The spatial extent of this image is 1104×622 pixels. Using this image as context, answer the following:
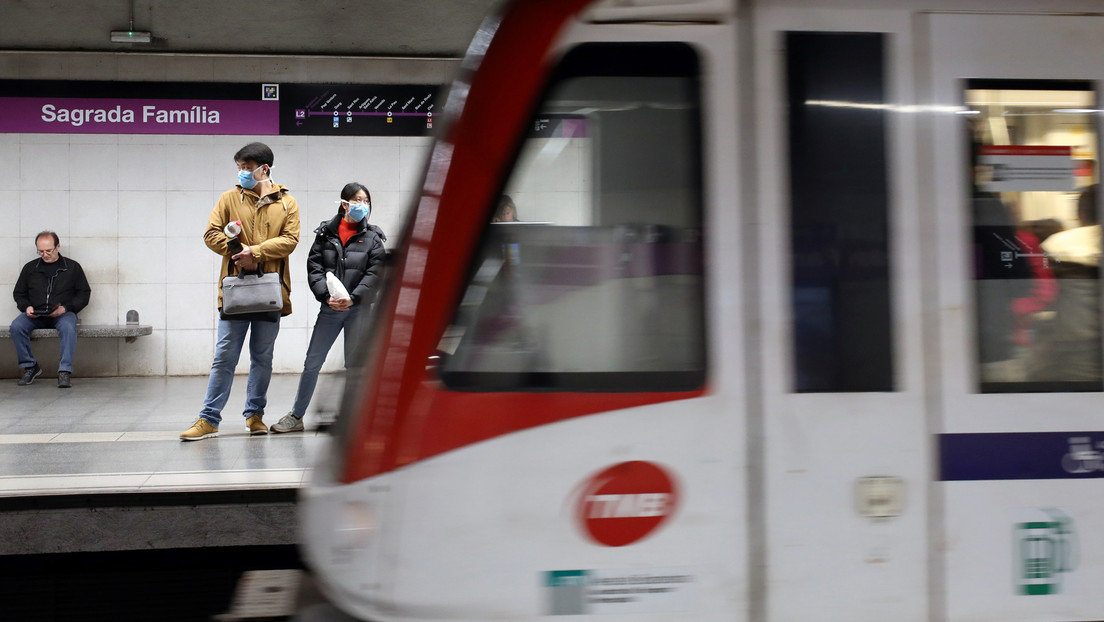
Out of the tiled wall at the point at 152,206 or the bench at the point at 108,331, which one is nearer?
the bench at the point at 108,331

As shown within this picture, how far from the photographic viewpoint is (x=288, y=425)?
6441 mm

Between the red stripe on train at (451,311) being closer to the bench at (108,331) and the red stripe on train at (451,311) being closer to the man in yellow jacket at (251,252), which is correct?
the man in yellow jacket at (251,252)

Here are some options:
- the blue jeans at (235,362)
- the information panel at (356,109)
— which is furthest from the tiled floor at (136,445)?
the information panel at (356,109)

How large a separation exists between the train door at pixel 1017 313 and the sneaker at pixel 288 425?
5.05 metres

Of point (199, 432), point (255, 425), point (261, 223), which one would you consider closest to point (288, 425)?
point (255, 425)

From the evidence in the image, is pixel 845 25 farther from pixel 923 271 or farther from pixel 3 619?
pixel 3 619

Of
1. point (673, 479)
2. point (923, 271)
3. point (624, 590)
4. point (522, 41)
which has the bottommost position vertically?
point (624, 590)

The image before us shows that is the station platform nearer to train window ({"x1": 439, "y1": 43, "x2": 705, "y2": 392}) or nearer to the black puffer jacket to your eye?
train window ({"x1": 439, "y1": 43, "x2": 705, "y2": 392})

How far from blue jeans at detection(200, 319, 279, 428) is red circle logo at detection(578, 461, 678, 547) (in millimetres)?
4312

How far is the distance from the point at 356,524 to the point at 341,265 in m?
4.40

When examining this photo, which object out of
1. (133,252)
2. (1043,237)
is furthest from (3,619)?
(133,252)

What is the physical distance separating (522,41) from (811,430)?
3.95 ft

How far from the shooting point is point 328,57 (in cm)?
1032

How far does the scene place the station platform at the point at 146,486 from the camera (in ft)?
14.5
